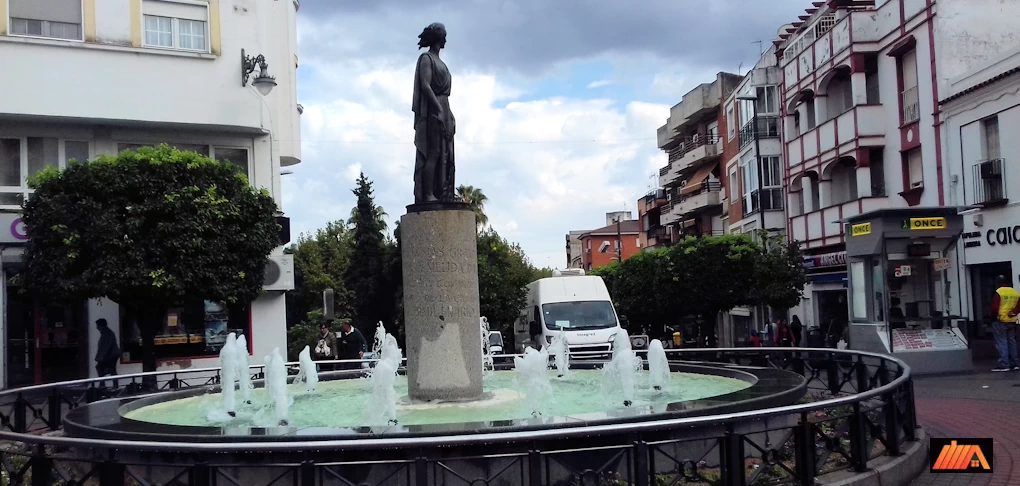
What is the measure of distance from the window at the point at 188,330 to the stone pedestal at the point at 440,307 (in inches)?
613

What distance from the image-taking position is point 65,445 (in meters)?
6.86

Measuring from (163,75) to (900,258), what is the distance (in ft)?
60.4

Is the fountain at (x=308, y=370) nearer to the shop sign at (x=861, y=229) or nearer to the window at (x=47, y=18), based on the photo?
the shop sign at (x=861, y=229)

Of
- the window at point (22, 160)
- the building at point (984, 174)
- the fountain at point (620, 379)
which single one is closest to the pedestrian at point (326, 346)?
the window at point (22, 160)

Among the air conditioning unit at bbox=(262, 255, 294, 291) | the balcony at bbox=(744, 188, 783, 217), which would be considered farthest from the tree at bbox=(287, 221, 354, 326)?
the air conditioning unit at bbox=(262, 255, 294, 291)

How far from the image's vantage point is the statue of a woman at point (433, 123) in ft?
37.9

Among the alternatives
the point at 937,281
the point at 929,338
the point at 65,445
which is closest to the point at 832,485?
the point at 65,445

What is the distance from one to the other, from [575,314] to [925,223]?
32.5 feet

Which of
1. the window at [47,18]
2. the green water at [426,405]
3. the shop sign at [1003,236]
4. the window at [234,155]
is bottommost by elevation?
the green water at [426,405]

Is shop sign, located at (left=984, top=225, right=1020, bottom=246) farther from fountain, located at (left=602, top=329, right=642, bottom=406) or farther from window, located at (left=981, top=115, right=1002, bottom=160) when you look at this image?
fountain, located at (left=602, top=329, right=642, bottom=406)

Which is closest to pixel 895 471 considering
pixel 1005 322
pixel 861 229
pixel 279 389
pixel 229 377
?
pixel 279 389

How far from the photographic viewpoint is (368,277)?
48375 millimetres

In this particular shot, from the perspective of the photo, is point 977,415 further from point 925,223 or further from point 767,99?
point 767,99

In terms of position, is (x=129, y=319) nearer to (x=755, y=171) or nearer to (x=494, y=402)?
(x=494, y=402)
